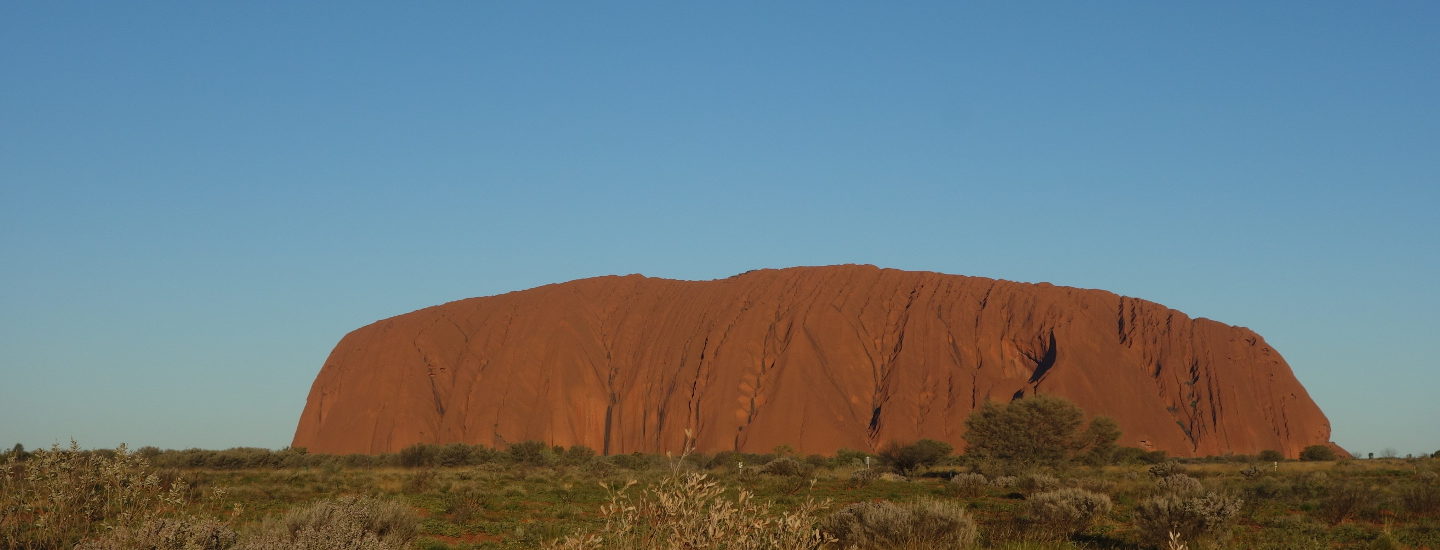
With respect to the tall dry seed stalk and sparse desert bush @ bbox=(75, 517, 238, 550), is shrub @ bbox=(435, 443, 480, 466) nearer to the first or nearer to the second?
sparse desert bush @ bbox=(75, 517, 238, 550)

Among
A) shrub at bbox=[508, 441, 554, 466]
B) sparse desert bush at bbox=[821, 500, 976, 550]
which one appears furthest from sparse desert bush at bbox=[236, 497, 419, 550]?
shrub at bbox=[508, 441, 554, 466]

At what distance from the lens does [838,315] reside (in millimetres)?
81938

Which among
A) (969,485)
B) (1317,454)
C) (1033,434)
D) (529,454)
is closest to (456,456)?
(529,454)

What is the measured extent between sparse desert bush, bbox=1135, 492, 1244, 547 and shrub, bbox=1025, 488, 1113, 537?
1.37 metres

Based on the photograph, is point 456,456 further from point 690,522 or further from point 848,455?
Answer: point 690,522

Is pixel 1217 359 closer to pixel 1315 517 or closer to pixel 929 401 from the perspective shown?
pixel 929 401

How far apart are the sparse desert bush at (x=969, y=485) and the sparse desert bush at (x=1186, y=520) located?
10483mm

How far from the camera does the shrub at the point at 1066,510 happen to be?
1691 cm

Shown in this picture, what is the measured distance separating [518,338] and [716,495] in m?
82.8

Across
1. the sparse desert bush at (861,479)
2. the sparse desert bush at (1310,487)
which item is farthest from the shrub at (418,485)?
the sparse desert bush at (1310,487)

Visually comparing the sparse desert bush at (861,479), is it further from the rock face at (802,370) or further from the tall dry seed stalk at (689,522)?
the rock face at (802,370)

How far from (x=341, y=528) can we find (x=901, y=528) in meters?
6.77

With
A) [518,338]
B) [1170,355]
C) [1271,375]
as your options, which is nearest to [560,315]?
[518,338]

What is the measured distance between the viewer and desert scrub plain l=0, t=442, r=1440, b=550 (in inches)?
214
